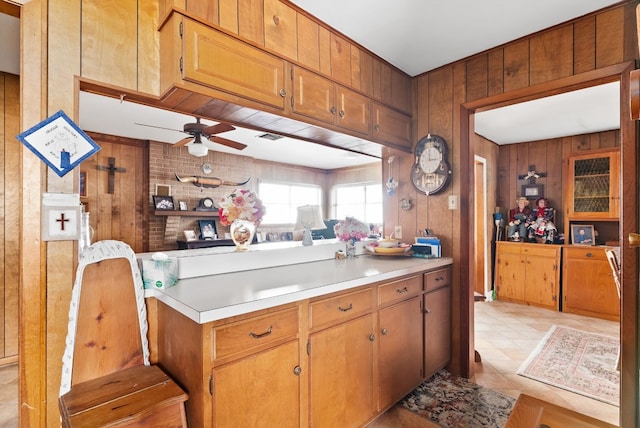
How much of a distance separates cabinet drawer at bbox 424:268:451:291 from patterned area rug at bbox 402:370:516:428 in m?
0.70

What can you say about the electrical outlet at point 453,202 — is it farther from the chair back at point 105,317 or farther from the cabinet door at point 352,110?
the chair back at point 105,317

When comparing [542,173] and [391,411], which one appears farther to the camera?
[542,173]

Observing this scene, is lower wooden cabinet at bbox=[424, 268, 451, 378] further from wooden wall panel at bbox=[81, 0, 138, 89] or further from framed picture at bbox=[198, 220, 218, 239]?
framed picture at bbox=[198, 220, 218, 239]

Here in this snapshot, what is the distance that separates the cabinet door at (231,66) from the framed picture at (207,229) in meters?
4.18

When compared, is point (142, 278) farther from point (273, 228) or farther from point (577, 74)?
point (273, 228)

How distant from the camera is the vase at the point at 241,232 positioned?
195cm

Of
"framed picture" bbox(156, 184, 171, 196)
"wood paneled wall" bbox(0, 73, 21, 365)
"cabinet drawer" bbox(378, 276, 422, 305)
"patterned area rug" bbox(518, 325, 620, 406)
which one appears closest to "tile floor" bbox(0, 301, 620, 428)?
"patterned area rug" bbox(518, 325, 620, 406)

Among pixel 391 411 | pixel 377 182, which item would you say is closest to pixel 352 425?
pixel 391 411

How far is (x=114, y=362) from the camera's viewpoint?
141 centimetres

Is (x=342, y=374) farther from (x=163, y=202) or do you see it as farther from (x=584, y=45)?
(x=163, y=202)

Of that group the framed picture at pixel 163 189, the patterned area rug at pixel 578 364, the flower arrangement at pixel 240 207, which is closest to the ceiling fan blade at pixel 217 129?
the flower arrangement at pixel 240 207

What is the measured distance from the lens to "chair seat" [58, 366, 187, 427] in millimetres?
1084

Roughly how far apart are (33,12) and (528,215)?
5.35 metres

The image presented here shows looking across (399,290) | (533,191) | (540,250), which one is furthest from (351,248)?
(533,191)
